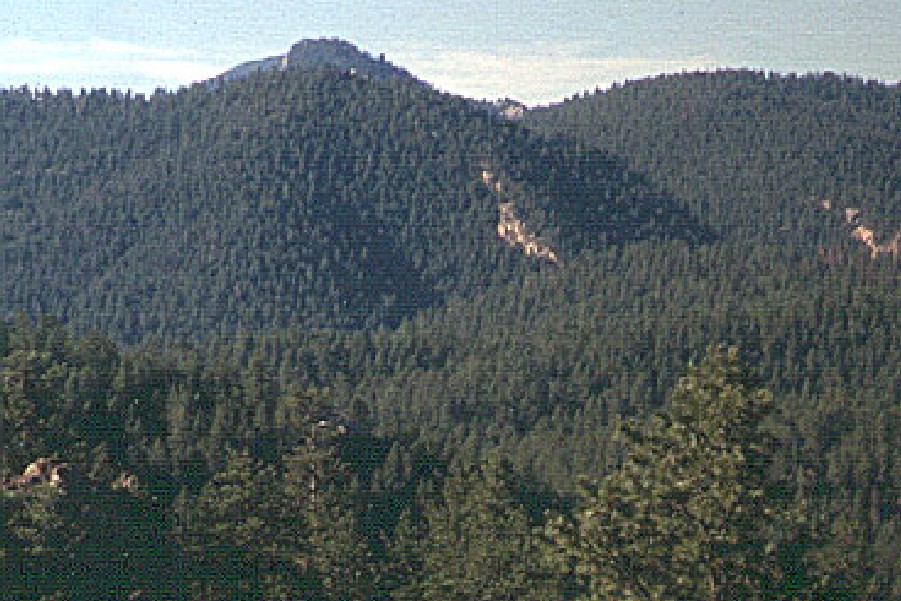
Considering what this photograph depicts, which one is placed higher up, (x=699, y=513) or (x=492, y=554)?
(x=699, y=513)

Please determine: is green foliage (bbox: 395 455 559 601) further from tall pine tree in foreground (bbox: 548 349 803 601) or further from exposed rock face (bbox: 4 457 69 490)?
tall pine tree in foreground (bbox: 548 349 803 601)

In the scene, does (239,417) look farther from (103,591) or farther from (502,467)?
(103,591)

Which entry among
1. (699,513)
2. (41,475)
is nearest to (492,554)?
(41,475)

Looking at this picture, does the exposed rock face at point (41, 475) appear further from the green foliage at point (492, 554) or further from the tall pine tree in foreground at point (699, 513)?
the tall pine tree in foreground at point (699, 513)

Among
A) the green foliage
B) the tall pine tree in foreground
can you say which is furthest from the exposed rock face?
the tall pine tree in foreground

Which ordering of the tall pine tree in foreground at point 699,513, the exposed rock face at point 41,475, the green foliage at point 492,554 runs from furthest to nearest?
1. the green foliage at point 492,554
2. the exposed rock face at point 41,475
3. the tall pine tree in foreground at point 699,513

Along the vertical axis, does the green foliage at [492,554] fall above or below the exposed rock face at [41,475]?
below

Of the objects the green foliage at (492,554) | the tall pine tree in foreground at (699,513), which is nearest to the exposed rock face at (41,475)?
the green foliage at (492,554)

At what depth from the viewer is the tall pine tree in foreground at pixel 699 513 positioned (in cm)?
4056

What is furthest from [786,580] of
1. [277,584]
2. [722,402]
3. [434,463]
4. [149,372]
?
[149,372]

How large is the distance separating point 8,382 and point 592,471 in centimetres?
9818

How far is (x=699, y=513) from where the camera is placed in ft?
133

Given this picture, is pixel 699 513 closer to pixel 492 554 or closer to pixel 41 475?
pixel 41 475

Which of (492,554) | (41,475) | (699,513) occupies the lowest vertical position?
(492,554)
